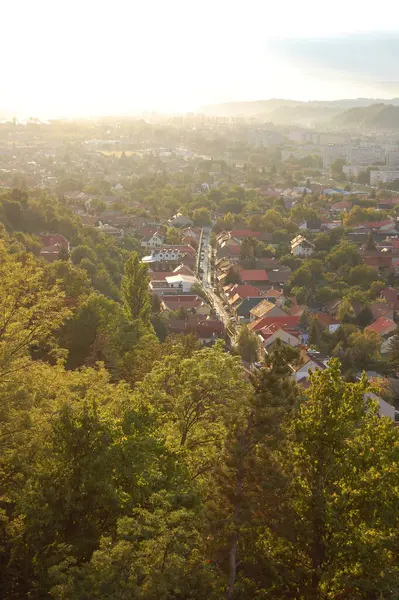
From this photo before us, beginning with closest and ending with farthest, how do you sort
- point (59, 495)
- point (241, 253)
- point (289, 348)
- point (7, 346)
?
1. point (59, 495)
2. point (289, 348)
3. point (7, 346)
4. point (241, 253)

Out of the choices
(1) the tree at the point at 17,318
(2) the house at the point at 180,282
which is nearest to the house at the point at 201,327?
(2) the house at the point at 180,282

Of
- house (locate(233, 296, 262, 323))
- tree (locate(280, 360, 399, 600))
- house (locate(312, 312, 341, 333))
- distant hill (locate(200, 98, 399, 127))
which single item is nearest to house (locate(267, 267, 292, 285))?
house (locate(233, 296, 262, 323))

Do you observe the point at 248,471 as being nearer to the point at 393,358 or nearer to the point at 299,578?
the point at 299,578

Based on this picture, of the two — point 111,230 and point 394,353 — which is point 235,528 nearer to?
point 394,353

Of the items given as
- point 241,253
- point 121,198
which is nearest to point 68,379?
point 241,253

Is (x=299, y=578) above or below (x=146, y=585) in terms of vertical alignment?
below

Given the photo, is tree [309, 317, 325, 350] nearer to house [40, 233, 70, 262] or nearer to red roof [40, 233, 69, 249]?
house [40, 233, 70, 262]
